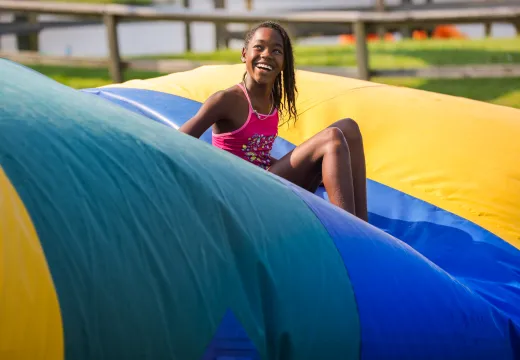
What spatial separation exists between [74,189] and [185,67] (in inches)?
194

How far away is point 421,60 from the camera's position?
846 cm

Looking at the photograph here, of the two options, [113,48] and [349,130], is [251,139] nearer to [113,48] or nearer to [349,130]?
[349,130]

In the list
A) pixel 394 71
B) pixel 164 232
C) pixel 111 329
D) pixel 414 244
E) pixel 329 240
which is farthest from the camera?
pixel 394 71

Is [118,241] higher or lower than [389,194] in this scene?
higher

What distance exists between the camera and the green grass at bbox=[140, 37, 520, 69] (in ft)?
27.5

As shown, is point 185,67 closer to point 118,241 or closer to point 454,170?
point 454,170

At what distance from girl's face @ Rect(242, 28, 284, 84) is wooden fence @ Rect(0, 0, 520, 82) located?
3365 mm

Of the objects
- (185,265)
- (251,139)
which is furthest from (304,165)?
(185,265)

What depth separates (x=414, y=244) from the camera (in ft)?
9.78

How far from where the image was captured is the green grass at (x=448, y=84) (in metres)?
6.86

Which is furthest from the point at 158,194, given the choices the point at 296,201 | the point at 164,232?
the point at 296,201

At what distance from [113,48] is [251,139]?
4153 mm

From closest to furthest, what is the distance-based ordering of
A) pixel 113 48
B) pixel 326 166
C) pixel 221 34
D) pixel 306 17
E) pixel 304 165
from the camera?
pixel 326 166, pixel 304 165, pixel 306 17, pixel 113 48, pixel 221 34

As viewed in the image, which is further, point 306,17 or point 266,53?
point 306,17
